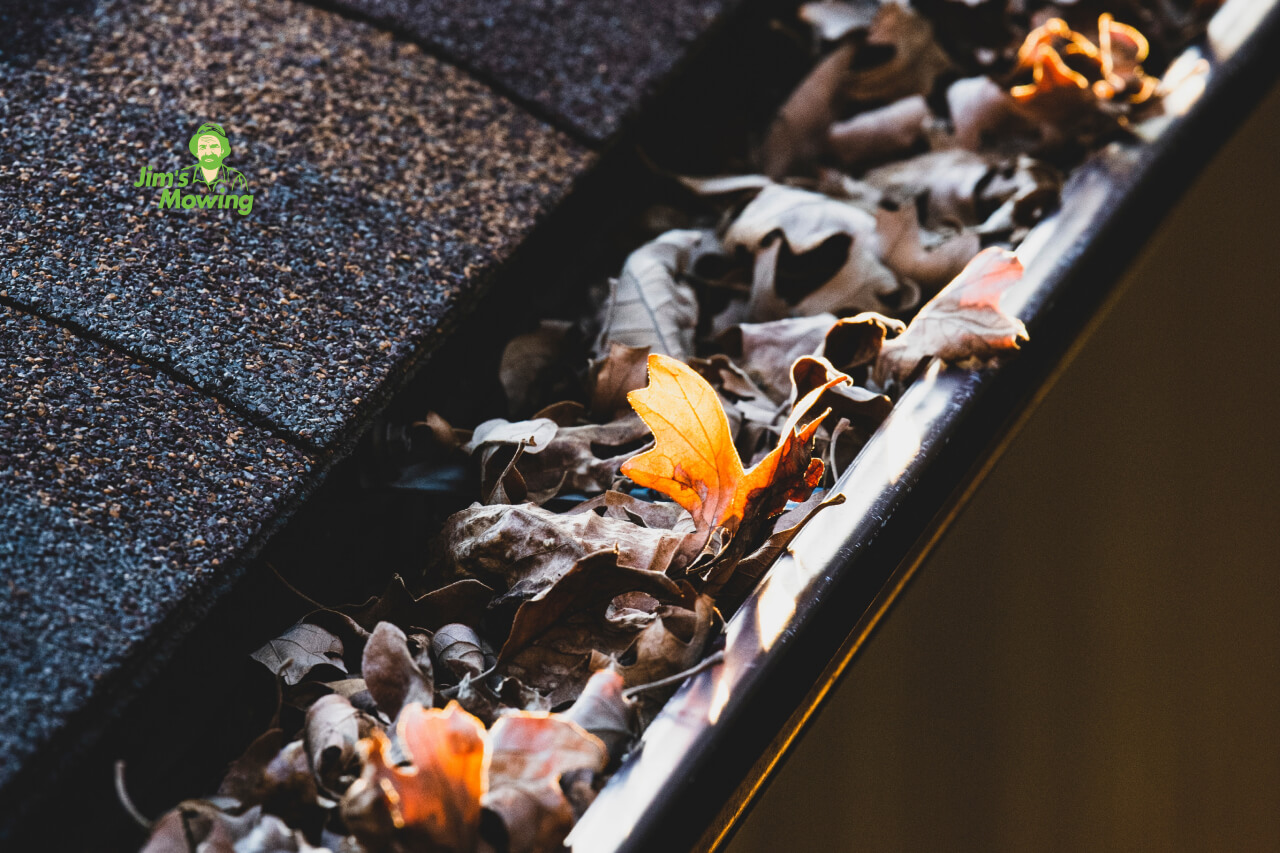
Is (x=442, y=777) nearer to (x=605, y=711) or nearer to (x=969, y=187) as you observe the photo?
(x=605, y=711)

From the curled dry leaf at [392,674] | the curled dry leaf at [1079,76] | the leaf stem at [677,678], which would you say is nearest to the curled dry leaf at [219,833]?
the curled dry leaf at [392,674]

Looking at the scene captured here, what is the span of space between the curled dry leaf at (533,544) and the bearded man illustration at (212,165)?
0.39 m

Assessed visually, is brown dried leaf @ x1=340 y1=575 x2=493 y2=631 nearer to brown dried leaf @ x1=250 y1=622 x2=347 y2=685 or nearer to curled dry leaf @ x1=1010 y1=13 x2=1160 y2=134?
brown dried leaf @ x1=250 y1=622 x2=347 y2=685

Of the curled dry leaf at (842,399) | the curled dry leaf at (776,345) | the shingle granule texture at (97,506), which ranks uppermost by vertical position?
the curled dry leaf at (842,399)

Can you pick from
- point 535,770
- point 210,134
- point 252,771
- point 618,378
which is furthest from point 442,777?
point 210,134

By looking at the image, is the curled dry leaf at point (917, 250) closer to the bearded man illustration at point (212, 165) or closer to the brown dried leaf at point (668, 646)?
the brown dried leaf at point (668, 646)

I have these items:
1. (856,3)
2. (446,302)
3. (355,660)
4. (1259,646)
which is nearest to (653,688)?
(355,660)

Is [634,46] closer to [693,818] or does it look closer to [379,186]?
[379,186]

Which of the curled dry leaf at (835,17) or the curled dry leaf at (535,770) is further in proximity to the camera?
the curled dry leaf at (835,17)

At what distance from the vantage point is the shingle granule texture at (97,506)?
25.1 inches

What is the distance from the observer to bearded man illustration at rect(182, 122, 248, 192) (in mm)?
928

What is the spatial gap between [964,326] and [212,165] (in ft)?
2.34

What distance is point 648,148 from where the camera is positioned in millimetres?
1243

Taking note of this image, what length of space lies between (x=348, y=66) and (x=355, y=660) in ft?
2.13
